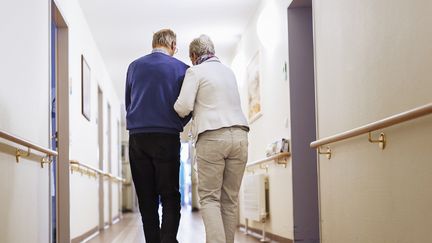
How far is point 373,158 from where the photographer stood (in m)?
2.82

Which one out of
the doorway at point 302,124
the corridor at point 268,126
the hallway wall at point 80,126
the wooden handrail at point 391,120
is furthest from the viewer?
the hallway wall at point 80,126

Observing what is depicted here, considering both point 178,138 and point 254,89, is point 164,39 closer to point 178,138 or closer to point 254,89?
point 178,138

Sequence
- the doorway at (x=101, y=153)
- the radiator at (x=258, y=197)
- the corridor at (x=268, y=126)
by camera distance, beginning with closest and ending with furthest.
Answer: the corridor at (x=268, y=126) → the radiator at (x=258, y=197) → the doorway at (x=101, y=153)

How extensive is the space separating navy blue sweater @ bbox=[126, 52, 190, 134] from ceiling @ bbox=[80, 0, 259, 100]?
10.7 feet

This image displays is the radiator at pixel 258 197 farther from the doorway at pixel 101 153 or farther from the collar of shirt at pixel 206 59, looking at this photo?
the doorway at pixel 101 153

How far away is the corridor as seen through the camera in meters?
2.47

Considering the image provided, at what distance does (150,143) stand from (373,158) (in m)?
1.10

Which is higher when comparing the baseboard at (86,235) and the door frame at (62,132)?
the door frame at (62,132)

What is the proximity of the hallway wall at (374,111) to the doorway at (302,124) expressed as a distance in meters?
0.93

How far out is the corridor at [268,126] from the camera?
2471 millimetres

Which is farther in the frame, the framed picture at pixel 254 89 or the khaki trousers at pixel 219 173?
the framed picture at pixel 254 89

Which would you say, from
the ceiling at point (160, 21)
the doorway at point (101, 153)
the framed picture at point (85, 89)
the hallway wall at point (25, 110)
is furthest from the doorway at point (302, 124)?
the doorway at point (101, 153)

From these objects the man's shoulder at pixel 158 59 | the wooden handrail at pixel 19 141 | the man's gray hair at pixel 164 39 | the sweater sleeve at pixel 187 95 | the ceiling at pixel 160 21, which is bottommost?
the wooden handrail at pixel 19 141

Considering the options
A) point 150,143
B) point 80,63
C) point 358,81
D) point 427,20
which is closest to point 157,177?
point 150,143
